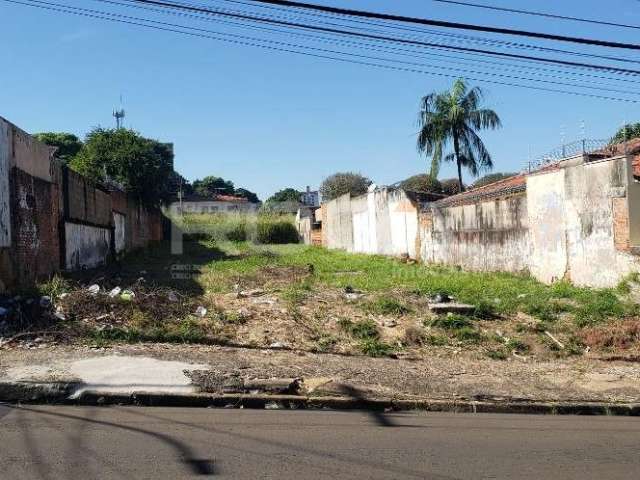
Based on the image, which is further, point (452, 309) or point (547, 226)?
point (547, 226)

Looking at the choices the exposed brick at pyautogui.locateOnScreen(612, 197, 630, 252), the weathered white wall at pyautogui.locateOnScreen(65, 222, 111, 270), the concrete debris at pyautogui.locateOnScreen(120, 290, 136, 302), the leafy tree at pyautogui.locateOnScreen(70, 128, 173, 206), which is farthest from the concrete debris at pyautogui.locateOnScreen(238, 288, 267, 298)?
the leafy tree at pyautogui.locateOnScreen(70, 128, 173, 206)

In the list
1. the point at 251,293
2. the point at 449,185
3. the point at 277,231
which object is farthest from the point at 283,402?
the point at 449,185

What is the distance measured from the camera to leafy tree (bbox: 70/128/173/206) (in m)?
27.9

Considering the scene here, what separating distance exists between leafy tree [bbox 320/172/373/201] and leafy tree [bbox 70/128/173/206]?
2185 cm

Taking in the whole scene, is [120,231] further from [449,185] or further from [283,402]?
[449,185]

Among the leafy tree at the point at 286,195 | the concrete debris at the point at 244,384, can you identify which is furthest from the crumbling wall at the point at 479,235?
the leafy tree at the point at 286,195

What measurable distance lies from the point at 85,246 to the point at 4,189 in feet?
21.7

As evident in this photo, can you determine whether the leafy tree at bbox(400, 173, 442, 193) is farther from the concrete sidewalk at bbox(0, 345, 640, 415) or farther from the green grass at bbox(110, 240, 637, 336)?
the concrete sidewalk at bbox(0, 345, 640, 415)

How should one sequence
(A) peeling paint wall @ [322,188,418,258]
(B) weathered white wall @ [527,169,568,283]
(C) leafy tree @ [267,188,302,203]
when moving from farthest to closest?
(C) leafy tree @ [267,188,302,203] → (A) peeling paint wall @ [322,188,418,258] → (B) weathered white wall @ [527,169,568,283]

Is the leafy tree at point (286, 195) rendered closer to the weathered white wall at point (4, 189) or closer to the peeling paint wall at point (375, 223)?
the peeling paint wall at point (375, 223)

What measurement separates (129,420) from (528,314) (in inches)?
313

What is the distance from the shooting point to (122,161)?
27.9 metres

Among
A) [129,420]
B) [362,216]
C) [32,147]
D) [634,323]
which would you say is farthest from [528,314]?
[362,216]

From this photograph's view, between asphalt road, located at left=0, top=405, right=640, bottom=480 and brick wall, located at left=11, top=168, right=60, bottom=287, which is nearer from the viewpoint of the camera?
asphalt road, located at left=0, top=405, right=640, bottom=480
